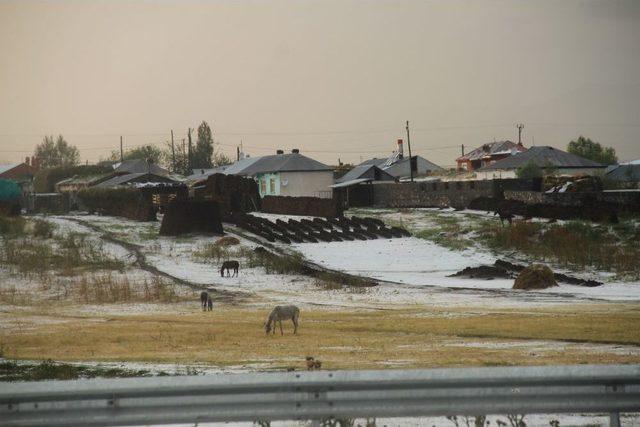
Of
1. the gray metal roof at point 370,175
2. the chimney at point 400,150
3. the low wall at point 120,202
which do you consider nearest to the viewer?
the low wall at point 120,202

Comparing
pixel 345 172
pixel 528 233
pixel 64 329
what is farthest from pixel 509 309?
pixel 345 172

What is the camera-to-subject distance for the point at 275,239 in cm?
5156

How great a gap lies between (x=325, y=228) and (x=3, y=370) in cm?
4143

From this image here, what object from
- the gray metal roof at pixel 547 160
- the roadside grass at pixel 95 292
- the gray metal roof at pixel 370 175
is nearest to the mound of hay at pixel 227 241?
the roadside grass at pixel 95 292

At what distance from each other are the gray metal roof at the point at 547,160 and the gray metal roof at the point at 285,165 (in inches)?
733

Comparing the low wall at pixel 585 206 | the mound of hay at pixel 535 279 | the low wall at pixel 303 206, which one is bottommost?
the mound of hay at pixel 535 279

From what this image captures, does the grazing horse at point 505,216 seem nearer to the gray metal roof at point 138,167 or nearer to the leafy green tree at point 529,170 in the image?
the leafy green tree at point 529,170

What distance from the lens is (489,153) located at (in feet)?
392

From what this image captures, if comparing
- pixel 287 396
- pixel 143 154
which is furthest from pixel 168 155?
pixel 287 396

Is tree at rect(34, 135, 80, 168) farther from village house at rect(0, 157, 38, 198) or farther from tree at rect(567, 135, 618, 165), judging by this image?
tree at rect(567, 135, 618, 165)

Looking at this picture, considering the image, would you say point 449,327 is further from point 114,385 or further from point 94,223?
point 94,223

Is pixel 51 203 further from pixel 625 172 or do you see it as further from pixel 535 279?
pixel 535 279

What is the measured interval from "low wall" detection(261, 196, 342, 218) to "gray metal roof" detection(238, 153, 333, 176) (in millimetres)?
21332

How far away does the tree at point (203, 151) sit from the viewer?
148 meters
